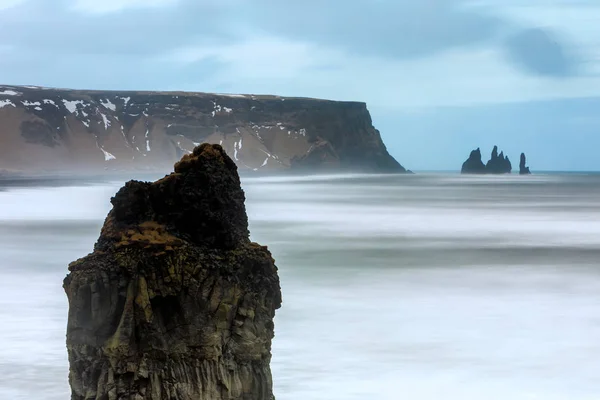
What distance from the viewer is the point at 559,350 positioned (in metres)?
11.7

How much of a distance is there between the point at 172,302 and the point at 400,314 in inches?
360

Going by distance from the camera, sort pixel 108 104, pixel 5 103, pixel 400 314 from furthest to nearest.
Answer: pixel 108 104, pixel 5 103, pixel 400 314

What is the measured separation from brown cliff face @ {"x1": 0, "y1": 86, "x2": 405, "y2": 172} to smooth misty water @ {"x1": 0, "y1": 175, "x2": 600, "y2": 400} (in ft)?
443

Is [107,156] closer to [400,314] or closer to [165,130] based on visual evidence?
[165,130]

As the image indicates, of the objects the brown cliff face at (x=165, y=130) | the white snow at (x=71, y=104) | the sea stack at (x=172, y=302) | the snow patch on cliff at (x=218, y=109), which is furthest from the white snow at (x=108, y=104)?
the sea stack at (x=172, y=302)

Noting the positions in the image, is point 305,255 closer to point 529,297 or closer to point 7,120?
point 529,297

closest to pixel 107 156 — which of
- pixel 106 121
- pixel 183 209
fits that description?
pixel 106 121

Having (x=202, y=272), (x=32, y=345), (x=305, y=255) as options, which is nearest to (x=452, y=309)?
(x=32, y=345)

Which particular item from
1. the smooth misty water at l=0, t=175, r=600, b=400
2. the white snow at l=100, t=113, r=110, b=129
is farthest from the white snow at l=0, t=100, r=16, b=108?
the smooth misty water at l=0, t=175, r=600, b=400

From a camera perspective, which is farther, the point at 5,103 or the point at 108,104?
the point at 108,104

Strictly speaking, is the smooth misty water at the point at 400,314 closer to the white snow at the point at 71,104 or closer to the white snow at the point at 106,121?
A: the white snow at the point at 106,121

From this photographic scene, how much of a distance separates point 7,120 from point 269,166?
4744 centimetres

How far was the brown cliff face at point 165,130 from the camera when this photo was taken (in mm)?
162625

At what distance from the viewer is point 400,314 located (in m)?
14.1
